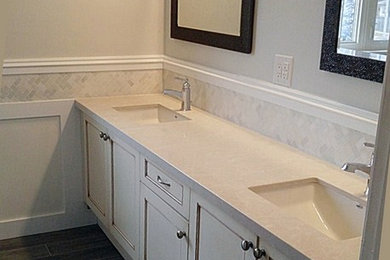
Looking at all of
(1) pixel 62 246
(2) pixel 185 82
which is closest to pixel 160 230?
(2) pixel 185 82

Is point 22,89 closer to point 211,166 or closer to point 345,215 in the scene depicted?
point 211,166

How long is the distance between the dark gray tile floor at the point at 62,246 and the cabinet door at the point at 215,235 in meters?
1.17

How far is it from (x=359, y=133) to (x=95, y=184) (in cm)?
165

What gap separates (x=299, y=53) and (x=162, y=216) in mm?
900

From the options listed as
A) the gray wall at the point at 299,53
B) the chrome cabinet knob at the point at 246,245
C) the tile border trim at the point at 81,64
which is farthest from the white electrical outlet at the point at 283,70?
the tile border trim at the point at 81,64

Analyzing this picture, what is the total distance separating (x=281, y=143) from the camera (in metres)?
2.24

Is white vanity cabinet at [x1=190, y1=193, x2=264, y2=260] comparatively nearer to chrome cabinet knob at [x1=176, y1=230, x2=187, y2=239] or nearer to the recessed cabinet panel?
chrome cabinet knob at [x1=176, y1=230, x2=187, y2=239]

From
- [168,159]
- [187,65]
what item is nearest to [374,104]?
[168,159]

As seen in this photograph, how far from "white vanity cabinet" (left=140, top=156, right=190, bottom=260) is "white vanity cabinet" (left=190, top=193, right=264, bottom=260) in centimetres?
7

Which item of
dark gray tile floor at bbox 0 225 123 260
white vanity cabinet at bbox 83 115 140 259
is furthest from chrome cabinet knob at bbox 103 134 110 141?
dark gray tile floor at bbox 0 225 123 260

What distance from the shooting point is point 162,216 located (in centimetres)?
210

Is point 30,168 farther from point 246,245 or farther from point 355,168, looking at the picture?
point 355,168

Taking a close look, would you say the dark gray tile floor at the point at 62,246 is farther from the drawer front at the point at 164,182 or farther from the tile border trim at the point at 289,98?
the tile border trim at the point at 289,98

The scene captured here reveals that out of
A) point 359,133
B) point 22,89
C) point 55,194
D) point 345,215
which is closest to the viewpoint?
point 345,215
